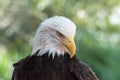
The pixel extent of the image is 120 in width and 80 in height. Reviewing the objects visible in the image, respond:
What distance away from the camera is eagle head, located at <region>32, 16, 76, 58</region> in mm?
4367

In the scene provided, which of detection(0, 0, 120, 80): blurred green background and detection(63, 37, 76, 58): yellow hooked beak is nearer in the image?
detection(63, 37, 76, 58): yellow hooked beak

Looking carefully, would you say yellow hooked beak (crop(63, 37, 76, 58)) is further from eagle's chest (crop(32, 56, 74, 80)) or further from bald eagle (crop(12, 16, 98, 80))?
eagle's chest (crop(32, 56, 74, 80))

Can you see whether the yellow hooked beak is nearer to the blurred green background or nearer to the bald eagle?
the bald eagle

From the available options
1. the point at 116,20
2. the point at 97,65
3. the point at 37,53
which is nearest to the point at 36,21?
the point at 116,20

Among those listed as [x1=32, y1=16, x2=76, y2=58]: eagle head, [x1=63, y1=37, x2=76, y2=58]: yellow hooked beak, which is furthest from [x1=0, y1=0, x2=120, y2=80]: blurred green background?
[x1=63, y1=37, x2=76, y2=58]: yellow hooked beak

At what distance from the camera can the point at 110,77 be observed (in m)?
7.32

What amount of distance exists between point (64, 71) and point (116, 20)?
5.96m

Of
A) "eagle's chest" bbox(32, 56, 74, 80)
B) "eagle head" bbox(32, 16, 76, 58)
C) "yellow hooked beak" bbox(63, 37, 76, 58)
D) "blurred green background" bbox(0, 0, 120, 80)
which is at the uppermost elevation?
"blurred green background" bbox(0, 0, 120, 80)

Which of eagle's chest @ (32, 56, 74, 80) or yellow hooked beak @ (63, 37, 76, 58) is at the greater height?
yellow hooked beak @ (63, 37, 76, 58)

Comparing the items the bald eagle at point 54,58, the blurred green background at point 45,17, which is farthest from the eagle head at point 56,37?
the blurred green background at point 45,17

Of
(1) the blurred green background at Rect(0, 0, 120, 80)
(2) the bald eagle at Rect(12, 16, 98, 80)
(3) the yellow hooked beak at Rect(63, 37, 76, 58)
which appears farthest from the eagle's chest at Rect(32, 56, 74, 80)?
(1) the blurred green background at Rect(0, 0, 120, 80)

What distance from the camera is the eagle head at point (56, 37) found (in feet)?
14.3

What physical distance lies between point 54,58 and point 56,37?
0.51 feet

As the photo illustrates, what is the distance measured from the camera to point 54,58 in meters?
4.48
